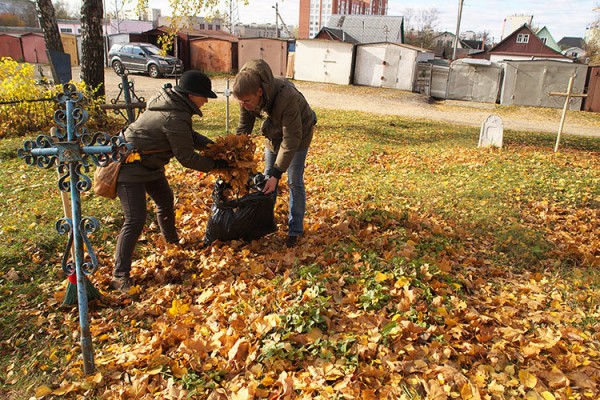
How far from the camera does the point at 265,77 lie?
344 centimetres

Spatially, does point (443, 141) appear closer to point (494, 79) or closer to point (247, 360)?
point (247, 360)

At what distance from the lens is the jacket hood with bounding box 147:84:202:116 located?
3.45 m

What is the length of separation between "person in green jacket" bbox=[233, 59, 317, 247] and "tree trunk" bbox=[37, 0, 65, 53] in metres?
8.33

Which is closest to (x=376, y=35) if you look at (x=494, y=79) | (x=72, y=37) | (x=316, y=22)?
(x=494, y=79)

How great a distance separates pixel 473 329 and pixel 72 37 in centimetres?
3911

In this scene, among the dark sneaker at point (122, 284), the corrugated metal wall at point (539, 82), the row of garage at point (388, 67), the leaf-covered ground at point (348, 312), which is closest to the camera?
the leaf-covered ground at point (348, 312)

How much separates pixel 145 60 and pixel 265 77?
23.1 metres

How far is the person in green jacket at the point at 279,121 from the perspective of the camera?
135 inches

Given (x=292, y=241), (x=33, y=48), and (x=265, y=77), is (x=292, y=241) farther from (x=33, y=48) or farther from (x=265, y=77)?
(x=33, y=48)

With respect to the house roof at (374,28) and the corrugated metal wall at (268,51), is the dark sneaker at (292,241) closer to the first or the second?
the corrugated metal wall at (268,51)

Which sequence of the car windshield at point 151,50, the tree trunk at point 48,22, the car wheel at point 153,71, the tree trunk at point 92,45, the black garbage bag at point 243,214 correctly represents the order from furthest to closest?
Answer: the car windshield at point 151,50 → the car wheel at point 153,71 → the tree trunk at point 48,22 → the tree trunk at point 92,45 → the black garbage bag at point 243,214

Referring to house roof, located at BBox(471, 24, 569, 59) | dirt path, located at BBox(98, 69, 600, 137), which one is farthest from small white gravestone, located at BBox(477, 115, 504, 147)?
house roof, located at BBox(471, 24, 569, 59)

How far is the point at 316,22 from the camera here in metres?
99.9

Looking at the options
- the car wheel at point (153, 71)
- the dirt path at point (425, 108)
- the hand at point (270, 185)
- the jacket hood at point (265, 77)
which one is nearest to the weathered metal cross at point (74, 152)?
the jacket hood at point (265, 77)
